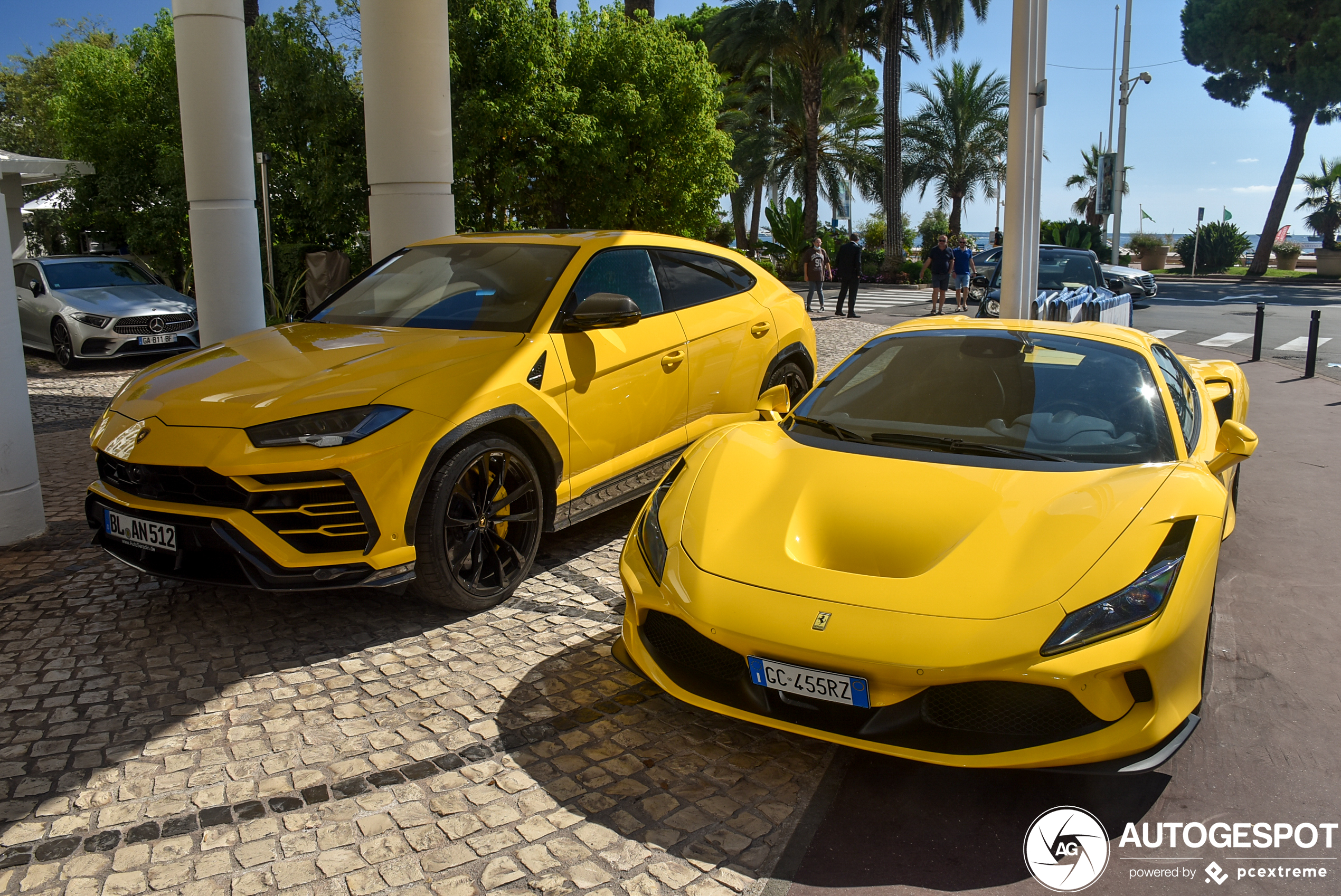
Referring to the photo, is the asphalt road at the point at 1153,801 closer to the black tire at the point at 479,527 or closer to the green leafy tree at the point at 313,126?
the black tire at the point at 479,527

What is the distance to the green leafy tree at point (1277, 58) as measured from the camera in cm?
3862

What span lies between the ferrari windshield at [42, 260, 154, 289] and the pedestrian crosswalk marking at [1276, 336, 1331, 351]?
17.4m

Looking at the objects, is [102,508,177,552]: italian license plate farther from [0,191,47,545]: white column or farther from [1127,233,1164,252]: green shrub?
[1127,233,1164,252]: green shrub

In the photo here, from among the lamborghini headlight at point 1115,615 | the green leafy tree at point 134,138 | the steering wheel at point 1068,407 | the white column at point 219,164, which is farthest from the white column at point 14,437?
the green leafy tree at point 134,138

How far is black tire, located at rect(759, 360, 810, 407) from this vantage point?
21.7 feet

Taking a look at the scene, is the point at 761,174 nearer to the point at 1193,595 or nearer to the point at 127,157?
the point at 127,157

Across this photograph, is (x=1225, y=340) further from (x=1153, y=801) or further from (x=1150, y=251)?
(x=1150, y=251)

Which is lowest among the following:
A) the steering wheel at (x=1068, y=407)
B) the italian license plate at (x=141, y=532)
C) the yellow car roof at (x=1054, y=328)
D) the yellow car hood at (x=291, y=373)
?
the italian license plate at (x=141, y=532)

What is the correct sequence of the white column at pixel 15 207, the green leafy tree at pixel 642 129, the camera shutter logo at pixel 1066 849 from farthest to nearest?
the green leafy tree at pixel 642 129 → the white column at pixel 15 207 → the camera shutter logo at pixel 1066 849

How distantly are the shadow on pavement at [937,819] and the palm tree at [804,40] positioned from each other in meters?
30.9

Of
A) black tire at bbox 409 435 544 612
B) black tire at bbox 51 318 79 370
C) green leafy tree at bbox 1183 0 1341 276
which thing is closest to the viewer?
black tire at bbox 409 435 544 612

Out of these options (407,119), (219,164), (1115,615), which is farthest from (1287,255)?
(1115,615)

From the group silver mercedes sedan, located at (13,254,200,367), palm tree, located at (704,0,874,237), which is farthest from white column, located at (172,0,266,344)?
palm tree, located at (704,0,874,237)

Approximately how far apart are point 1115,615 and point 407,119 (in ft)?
23.5
